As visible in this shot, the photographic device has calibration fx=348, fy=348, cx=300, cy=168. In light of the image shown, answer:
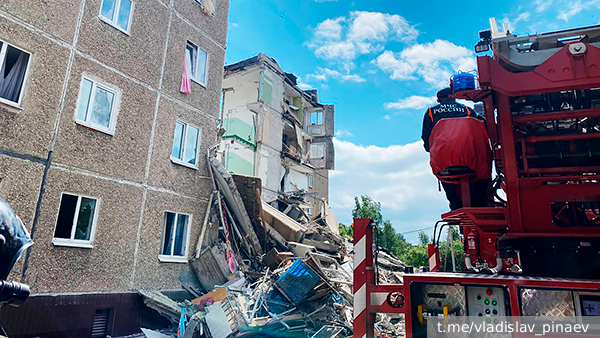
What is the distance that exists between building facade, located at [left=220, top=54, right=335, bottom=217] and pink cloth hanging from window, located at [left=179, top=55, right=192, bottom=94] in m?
9.26

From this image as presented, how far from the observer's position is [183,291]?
9.16 m

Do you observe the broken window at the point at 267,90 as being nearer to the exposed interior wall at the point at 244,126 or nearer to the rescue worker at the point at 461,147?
the exposed interior wall at the point at 244,126

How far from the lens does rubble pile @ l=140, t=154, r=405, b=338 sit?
24.2ft

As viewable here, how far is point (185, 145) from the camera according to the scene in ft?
33.2

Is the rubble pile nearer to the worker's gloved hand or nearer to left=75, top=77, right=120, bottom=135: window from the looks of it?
left=75, top=77, right=120, bottom=135: window

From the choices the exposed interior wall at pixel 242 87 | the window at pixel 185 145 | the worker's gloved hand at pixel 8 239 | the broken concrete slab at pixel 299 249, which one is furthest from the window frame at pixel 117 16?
the exposed interior wall at pixel 242 87

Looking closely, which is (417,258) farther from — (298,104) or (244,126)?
(298,104)

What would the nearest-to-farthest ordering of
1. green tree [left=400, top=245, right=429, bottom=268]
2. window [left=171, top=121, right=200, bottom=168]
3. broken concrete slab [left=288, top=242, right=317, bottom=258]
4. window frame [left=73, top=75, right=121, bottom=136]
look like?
window frame [left=73, top=75, right=121, bottom=136], window [left=171, top=121, right=200, bottom=168], broken concrete slab [left=288, top=242, right=317, bottom=258], green tree [left=400, top=245, right=429, bottom=268]

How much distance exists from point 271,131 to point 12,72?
16.3 metres

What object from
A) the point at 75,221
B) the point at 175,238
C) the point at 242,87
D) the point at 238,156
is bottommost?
the point at 175,238

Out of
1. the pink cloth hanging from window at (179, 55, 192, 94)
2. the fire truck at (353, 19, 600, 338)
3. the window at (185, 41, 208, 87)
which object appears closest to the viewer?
the fire truck at (353, 19, 600, 338)

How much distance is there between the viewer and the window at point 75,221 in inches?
280

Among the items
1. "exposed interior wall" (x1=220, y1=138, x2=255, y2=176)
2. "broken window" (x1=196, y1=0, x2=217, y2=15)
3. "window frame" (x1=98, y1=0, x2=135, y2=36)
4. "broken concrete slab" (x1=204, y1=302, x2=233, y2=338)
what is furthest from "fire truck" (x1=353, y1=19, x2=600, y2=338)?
"exposed interior wall" (x1=220, y1=138, x2=255, y2=176)

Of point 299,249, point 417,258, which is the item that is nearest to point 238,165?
point 299,249
